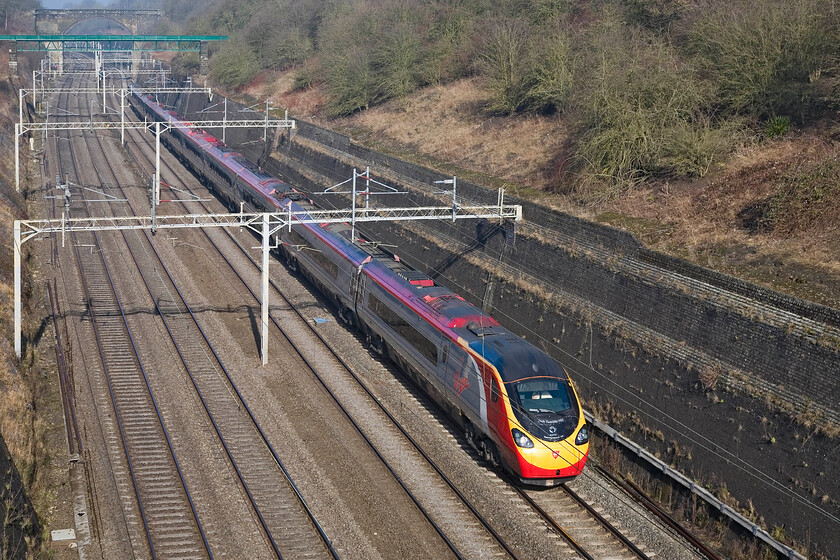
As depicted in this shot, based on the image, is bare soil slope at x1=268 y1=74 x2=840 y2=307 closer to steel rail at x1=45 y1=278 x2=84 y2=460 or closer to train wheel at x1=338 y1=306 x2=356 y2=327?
train wheel at x1=338 y1=306 x2=356 y2=327

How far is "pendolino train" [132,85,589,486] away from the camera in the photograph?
16.7 m

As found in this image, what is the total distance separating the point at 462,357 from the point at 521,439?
9.16 feet

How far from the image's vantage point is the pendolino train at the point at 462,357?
54.9ft

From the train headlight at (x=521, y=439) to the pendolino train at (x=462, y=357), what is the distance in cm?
2

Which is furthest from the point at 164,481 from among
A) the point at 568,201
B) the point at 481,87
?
the point at 481,87

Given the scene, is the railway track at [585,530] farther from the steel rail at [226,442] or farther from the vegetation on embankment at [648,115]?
the vegetation on embankment at [648,115]

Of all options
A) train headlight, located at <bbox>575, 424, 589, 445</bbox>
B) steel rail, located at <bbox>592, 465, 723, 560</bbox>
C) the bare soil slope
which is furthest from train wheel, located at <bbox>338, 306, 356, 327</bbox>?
train headlight, located at <bbox>575, 424, 589, 445</bbox>

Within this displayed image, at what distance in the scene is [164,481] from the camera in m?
16.9

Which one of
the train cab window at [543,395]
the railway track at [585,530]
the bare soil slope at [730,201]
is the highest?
the bare soil slope at [730,201]

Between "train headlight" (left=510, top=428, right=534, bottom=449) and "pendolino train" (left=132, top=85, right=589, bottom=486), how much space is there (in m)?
0.02

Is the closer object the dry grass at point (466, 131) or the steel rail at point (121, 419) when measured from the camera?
the steel rail at point (121, 419)

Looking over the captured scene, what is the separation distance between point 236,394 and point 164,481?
4436 mm

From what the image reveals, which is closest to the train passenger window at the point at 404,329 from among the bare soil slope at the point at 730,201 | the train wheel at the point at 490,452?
the train wheel at the point at 490,452

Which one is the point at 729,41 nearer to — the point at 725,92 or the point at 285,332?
the point at 725,92
